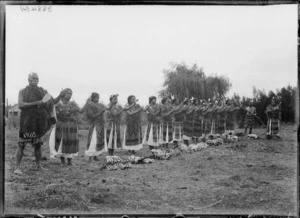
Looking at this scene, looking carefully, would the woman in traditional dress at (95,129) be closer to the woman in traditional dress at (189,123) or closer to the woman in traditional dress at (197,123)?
the woman in traditional dress at (189,123)

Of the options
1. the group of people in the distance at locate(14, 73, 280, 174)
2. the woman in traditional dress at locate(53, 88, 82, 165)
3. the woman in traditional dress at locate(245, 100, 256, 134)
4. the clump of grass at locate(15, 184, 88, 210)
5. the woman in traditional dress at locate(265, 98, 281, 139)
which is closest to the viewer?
the clump of grass at locate(15, 184, 88, 210)

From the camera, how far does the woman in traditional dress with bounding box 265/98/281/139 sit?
24.2 ft

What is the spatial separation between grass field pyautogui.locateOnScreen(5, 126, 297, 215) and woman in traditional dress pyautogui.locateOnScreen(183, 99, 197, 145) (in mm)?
536

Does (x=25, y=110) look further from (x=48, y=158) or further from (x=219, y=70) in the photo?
(x=219, y=70)

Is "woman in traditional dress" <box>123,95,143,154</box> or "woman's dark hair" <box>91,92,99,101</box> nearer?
"woman's dark hair" <box>91,92,99,101</box>

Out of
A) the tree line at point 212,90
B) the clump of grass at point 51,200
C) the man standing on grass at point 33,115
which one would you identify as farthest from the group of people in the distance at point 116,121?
the clump of grass at point 51,200

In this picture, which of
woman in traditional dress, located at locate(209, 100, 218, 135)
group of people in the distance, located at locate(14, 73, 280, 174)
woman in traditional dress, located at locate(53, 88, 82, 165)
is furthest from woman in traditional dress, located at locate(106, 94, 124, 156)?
woman in traditional dress, located at locate(209, 100, 218, 135)

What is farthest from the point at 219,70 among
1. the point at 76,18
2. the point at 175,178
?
the point at 76,18

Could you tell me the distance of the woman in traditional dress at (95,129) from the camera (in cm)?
728

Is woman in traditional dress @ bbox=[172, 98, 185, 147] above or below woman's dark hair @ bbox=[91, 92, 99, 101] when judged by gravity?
below

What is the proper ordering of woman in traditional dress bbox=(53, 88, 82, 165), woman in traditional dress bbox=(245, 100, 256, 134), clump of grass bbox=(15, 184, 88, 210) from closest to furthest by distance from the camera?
clump of grass bbox=(15, 184, 88, 210), woman in traditional dress bbox=(53, 88, 82, 165), woman in traditional dress bbox=(245, 100, 256, 134)

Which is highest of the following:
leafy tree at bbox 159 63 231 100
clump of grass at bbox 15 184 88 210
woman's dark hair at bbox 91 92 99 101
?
leafy tree at bbox 159 63 231 100

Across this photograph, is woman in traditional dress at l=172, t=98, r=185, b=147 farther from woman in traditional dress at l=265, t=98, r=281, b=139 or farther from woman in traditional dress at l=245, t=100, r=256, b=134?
woman in traditional dress at l=265, t=98, r=281, b=139

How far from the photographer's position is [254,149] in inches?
295
